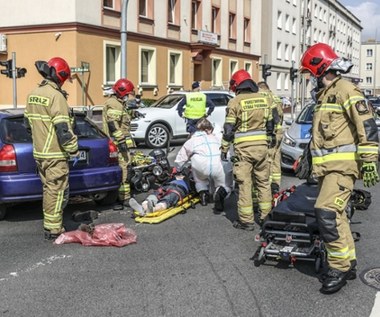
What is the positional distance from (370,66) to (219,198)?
100m

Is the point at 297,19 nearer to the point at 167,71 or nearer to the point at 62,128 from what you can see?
the point at 167,71

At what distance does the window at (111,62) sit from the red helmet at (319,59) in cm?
1959

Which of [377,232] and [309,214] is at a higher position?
[309,214]

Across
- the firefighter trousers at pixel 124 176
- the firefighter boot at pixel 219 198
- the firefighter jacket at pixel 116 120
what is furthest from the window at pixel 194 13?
the firefighter boot at pixel 219 198

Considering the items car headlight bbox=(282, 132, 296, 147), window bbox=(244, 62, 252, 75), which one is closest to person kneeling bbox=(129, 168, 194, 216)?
car headlight bbox=(282, 132, 296, 147)

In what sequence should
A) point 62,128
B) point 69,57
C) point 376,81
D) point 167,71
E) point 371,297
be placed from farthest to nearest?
1. point 376,81
2. point 167,71
3. point 69,57
4. point 62,128
5. point 371,297

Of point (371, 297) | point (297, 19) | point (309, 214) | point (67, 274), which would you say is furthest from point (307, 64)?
point (297, 19)

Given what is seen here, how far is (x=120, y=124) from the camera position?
25.7ft

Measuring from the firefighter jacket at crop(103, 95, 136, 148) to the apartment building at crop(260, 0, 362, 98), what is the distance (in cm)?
2528

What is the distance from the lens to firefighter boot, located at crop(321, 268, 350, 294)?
14.0ft

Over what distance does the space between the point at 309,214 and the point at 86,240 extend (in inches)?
94.1

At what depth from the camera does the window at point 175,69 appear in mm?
28986

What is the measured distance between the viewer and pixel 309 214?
16.8ft

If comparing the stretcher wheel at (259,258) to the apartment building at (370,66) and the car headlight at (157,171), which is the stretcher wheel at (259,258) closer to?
the car headlight at (157,171)
